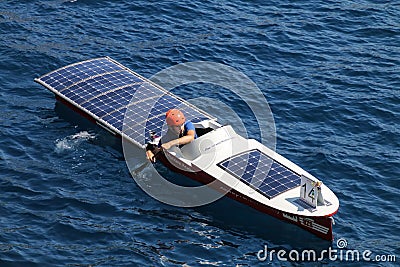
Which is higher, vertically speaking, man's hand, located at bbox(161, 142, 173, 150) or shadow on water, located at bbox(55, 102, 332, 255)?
man's hand, located at bbox(161, 142, 173, 150)

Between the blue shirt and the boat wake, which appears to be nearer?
the blue shirt

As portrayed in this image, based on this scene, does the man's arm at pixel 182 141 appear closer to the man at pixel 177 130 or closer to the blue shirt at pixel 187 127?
the man at pixel 177 130

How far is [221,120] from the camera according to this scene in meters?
49.5

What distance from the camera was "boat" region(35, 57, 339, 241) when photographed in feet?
128

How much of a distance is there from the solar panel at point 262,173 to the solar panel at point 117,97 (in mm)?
5240

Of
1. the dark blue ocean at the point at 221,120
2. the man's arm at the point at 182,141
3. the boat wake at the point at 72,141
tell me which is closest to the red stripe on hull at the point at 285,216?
the dark blue ocean at the point at 221,120

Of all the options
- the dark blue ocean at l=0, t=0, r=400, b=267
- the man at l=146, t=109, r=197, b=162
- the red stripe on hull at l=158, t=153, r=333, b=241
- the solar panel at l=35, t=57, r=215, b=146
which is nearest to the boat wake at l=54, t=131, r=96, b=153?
the dark blue ocean at l=0, t=0, r=400, b=267

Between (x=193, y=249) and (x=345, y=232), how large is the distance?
8212mm

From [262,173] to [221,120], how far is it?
9.15m

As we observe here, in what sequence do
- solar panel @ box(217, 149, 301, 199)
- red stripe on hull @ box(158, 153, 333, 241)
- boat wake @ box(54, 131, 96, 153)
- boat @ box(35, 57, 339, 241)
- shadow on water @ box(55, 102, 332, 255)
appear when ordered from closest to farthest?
red stripe on hull @ box(158, 153, 333, 241), shadow on water @ box(55, 102, 332, 255), boat @ box(35, 57, 339, 241), solar panel @ box(217, 149, 301, 199), boat wake @ box(54, 131, 96, 153)

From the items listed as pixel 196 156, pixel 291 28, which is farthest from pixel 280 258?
pixel 291 28

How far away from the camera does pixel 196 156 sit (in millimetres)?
42594

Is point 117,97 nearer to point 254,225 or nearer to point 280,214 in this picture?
point 254,225

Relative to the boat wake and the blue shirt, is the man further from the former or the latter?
the boat wake
